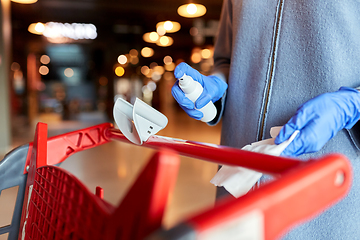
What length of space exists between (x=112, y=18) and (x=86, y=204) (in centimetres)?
910

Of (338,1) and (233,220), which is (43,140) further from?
(338,1)

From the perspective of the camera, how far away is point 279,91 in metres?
0.79

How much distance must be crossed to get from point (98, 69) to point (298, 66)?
42.9 feet

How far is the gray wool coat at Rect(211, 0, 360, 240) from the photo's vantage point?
28.0 inches

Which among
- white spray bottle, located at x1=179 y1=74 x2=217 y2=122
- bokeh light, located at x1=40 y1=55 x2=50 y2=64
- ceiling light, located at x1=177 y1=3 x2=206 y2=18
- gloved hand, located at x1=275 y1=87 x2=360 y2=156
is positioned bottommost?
gloved hand, located at x1=275 y1=87 x2=360 y2=156

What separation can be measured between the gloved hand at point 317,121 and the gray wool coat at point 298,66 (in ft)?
0.41

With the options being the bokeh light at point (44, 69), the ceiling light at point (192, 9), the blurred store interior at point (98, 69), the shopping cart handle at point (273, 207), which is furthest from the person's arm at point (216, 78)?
the bokeh light at point (44, 69)

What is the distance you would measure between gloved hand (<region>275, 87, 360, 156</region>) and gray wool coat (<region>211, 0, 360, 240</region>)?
126 mm

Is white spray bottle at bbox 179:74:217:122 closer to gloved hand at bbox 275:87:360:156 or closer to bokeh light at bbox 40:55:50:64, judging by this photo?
gloved hand at bbox 275:87:360:156

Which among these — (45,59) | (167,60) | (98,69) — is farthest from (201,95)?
(167,60)

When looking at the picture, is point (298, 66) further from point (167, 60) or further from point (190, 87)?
point (167, 60)

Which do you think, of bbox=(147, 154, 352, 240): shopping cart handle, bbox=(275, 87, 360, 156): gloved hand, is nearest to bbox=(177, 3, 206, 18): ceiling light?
bbox=(275, 87, 360, 156): gloved hand

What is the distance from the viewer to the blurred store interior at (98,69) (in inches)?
134

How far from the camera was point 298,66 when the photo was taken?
0.76 metres
